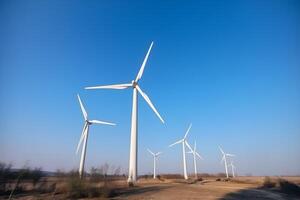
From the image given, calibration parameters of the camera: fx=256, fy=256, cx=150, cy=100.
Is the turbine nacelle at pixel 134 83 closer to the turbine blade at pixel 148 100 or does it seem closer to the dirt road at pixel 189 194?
the turbine blade at pixel 148 100

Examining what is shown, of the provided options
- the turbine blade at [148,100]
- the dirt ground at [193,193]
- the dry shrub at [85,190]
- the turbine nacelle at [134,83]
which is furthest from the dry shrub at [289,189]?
the turbine nacelle at [134,83]

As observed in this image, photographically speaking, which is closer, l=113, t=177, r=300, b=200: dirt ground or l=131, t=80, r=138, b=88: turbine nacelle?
l=113, t=177, r=300, b=200: dirt ground

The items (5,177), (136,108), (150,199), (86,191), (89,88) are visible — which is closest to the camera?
(150,199)

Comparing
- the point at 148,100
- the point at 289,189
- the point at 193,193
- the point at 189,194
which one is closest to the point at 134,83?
the point at 148,100

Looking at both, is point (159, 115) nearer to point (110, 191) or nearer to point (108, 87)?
point (108, 87)

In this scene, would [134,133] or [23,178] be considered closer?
[23,178]

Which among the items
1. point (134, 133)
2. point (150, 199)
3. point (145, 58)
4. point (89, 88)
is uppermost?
point (145, 58)

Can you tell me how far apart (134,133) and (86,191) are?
12818 mm

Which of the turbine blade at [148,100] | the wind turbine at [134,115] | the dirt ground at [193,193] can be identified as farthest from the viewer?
the turbine blade at [148,100]

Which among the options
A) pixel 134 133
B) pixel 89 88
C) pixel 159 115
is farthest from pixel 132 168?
pixel 89 88

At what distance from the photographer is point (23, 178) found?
102 ft

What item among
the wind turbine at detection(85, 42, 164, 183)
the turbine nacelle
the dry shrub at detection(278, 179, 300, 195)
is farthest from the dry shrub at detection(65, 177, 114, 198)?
the dry shrub at detection(278, 179, 300, 195)

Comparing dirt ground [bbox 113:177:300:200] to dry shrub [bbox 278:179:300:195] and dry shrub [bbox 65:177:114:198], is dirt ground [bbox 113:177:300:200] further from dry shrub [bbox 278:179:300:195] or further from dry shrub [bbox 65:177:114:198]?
dry shrub [bbox 278:179:300:195]

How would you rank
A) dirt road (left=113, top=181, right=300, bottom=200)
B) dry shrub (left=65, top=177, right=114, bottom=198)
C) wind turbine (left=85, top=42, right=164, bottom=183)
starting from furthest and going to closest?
wind turbine (left=85, top=42, right=164, bottom=183), dry shrub (left=65, top=177, right=114, bottom=198), dirt road (left=113, top=181, right=300, bottom=200)
